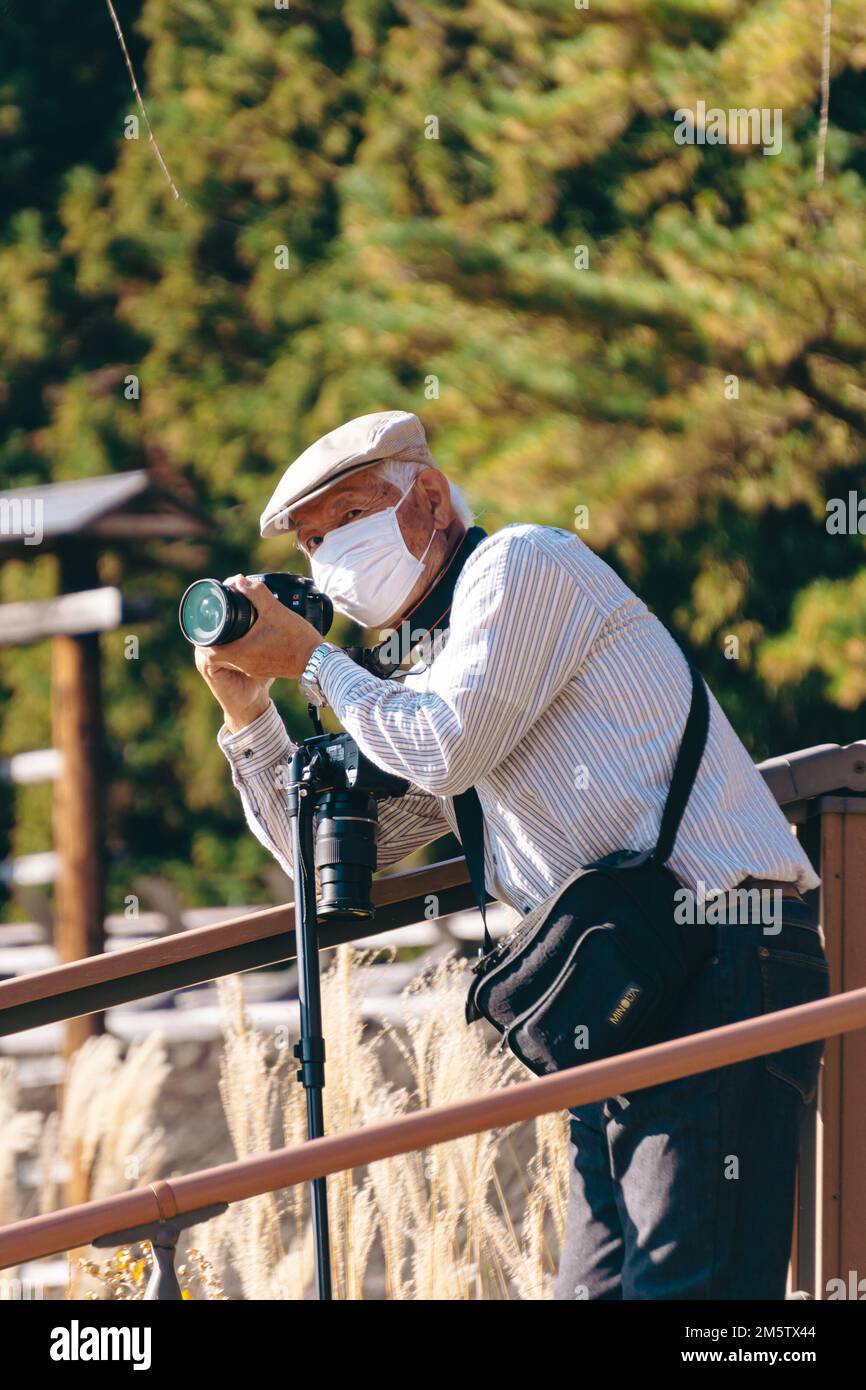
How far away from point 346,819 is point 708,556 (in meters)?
3.41

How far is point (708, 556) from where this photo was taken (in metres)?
5.81

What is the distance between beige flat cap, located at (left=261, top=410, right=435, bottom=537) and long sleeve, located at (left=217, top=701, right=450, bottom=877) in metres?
→ 0.34

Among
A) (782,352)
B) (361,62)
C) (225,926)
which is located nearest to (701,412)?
(782,352)

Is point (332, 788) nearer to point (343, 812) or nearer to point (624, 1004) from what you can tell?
point (343, 812)

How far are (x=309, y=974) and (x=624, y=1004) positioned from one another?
51 centimetres

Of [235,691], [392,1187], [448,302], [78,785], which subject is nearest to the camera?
[235,691]

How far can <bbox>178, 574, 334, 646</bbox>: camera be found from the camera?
251 cm

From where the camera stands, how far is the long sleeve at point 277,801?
283 cm

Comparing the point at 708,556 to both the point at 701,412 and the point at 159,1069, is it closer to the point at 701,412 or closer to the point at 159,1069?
the point at 701,412

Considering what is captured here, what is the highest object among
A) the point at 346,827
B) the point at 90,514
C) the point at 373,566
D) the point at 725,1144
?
the point at 90,514

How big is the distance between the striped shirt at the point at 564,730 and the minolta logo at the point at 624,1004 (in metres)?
0.15

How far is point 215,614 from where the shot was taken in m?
2.53

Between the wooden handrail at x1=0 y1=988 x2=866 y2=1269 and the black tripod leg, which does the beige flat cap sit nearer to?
the black tripod leg

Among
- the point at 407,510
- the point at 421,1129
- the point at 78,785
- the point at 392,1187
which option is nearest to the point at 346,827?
the point at 407,510
